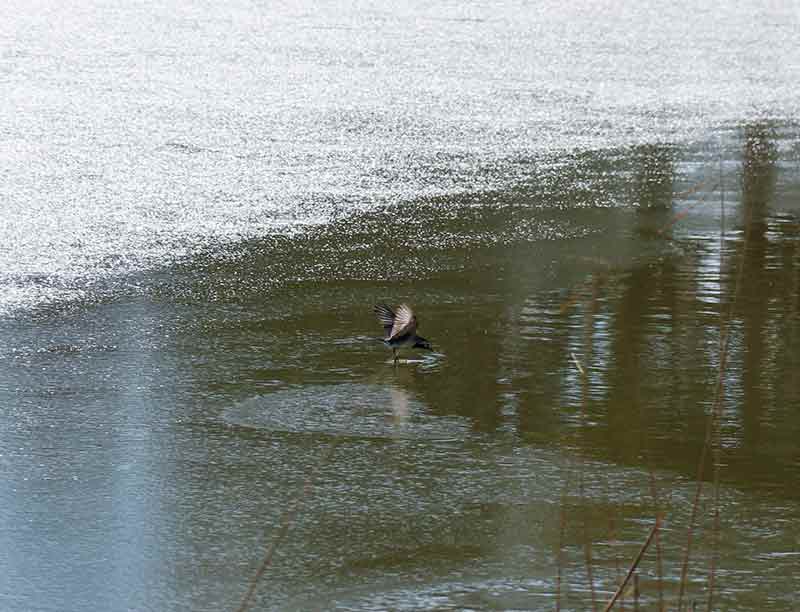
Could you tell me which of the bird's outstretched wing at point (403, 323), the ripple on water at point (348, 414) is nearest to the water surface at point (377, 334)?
the ripple on water at point (348, 414)

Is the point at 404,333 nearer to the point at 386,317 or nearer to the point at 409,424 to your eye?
the point at 386,317

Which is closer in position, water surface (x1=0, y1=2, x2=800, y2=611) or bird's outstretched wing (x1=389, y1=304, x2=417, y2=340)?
water surface (x1=0, y1=2, x2=800, y2=611)

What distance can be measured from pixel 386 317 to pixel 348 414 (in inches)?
33.1

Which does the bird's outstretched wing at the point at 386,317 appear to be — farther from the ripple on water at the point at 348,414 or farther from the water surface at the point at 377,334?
the ripple on water at the point at 348,414

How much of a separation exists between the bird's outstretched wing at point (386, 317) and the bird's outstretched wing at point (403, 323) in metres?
0.11

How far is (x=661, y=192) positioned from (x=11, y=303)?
4.18 meters

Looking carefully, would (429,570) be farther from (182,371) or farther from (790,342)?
Result: (790,342)

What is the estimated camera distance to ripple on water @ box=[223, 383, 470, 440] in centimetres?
442


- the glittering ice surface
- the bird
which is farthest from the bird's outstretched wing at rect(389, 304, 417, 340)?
the glittering ice surface

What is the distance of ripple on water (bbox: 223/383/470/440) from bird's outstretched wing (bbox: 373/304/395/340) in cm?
47

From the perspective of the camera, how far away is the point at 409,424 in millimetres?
4488

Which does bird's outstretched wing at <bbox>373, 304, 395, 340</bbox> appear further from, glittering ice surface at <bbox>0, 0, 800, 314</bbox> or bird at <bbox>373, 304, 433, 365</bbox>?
glittering ice surface at <bbox>0, 0, 800, 314</bbox>

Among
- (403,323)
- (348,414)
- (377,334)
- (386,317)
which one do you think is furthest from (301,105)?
(348,414)

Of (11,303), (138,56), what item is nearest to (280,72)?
(138,56)
